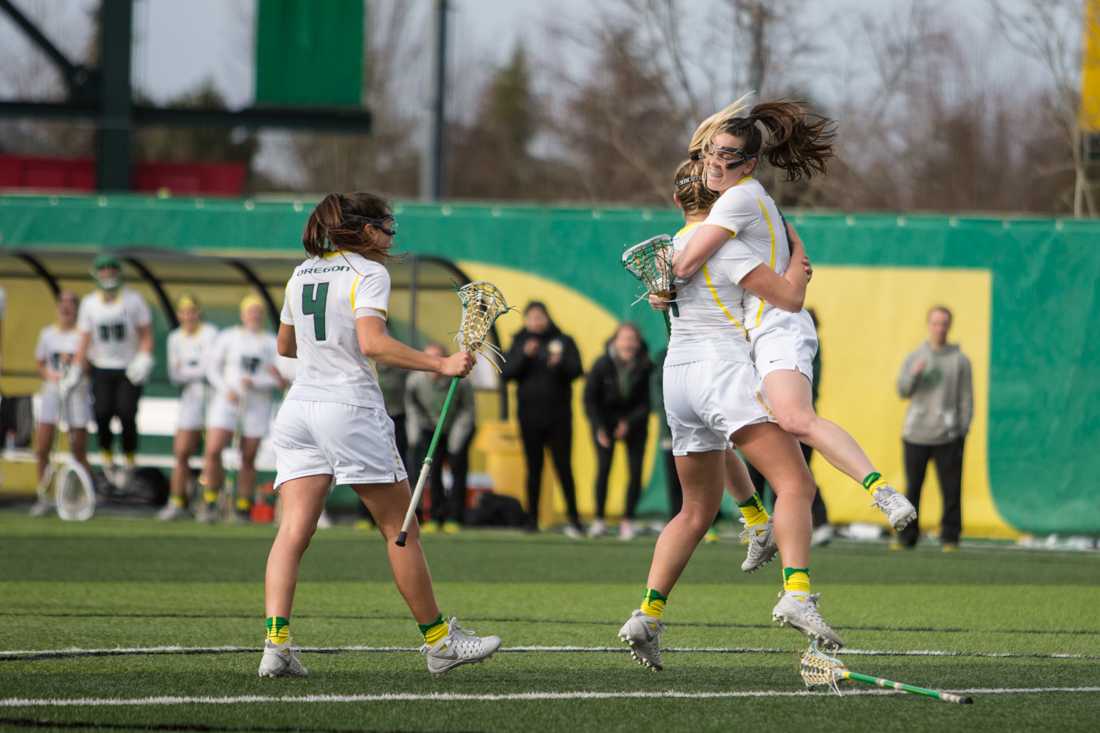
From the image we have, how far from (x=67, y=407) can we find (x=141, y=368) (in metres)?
0.84

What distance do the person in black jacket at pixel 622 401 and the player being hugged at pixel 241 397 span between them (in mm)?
3108

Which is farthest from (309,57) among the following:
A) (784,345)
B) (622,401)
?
(784,345)

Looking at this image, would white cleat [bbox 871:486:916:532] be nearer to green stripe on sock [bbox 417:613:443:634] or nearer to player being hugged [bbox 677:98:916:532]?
player being hugged [bbox 677:98:916:532]

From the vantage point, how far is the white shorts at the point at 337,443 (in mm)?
6957

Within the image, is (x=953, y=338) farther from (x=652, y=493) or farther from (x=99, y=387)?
(x=99, y=387)

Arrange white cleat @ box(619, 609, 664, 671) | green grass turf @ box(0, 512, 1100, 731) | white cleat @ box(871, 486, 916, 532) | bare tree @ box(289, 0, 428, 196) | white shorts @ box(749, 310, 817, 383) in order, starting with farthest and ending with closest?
bare tree @ box(289, 0, 428, 196) < white cleat @ box(619, 609, 664, 671) < white shorts @ box(749, 310, 817, 383) < white cleat @ box(871, 486, 916, 532) < green grass turf @ box(0, 512, 1100, 731)

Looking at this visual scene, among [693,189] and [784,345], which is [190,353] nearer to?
[693,189]

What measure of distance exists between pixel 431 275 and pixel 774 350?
11643mm

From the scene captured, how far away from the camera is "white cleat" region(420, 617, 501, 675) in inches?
275

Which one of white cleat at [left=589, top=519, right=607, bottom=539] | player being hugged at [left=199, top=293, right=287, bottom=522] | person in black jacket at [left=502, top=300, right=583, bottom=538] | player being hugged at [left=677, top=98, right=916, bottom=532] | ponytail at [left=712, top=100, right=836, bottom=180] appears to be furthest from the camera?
player being hugged at [left=199, top=293, right=287, bottom=522]

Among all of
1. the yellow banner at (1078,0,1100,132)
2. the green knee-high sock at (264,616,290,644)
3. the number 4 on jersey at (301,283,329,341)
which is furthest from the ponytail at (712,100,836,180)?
the yellow banner at (1078,0,1100,132)

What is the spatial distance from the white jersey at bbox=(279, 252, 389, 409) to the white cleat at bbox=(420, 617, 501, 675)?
3.16 ft

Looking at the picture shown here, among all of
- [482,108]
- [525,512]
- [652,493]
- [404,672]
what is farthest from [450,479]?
[482,108]

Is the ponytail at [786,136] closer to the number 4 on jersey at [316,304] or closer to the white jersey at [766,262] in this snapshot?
the white jersey at [766,262]
